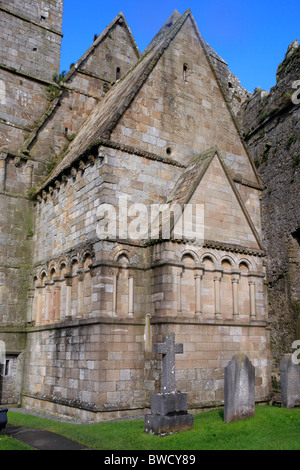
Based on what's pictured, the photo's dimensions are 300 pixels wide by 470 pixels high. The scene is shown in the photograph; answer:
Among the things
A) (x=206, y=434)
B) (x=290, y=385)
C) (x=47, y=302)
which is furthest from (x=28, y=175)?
(x=206, y=434)

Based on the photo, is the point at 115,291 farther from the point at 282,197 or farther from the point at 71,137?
the point at 282,197

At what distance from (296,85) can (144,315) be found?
1418 cm

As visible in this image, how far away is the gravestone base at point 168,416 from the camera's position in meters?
10.1

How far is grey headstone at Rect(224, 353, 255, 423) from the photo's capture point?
11.1 m

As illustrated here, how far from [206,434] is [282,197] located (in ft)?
46.2

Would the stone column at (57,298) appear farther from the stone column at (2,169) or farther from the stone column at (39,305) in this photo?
the stone column at (2,169)

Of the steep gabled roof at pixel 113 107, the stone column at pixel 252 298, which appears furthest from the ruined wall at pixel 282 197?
the steep gabled roof at pixel 113 107

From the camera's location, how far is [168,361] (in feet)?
36.1

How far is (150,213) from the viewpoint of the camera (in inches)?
575

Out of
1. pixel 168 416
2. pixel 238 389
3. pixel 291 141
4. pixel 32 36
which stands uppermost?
pixel 32 36

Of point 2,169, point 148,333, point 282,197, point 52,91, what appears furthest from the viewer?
point 282,197

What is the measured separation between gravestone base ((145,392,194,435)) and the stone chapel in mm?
Answer: 2361

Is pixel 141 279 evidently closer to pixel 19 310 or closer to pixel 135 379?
pixel 135 379

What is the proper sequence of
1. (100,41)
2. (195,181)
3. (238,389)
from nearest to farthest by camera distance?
(238,389), (195,181), (100,41)
